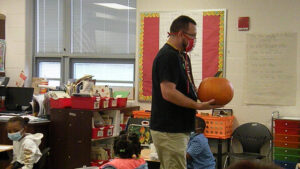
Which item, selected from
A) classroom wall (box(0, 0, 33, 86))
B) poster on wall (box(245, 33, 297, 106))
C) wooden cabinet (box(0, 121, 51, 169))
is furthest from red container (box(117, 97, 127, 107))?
classroom wall (box(0, 0, 33, 86))

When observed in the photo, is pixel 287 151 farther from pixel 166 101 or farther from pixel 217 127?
pixel 166 101

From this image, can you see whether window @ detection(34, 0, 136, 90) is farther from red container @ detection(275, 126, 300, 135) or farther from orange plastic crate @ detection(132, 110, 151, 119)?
red container @ detection(275, 126, 300, 135)

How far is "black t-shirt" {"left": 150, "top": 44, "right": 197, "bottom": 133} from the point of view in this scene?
2.62 meters

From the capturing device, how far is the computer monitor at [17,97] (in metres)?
5.91

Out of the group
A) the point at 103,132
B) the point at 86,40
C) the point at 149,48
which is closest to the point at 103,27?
the point at 86,40

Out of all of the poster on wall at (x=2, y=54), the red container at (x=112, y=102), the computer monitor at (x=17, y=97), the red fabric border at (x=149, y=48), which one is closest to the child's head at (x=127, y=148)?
the red container at (x=112, y=102)

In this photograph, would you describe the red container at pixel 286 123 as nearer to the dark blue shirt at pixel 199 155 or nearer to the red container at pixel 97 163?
the dark blue shirt at pixel 199 155

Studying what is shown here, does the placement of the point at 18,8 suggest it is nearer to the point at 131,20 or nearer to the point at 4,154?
the point at 131,20

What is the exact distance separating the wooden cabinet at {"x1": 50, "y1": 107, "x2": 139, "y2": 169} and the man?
95.0 inches

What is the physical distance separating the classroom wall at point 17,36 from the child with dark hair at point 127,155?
4197mm

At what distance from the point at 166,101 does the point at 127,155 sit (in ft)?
1.93

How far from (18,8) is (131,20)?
195 cm

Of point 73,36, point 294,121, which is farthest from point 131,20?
point 294,121

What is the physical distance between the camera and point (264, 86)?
5.30m
